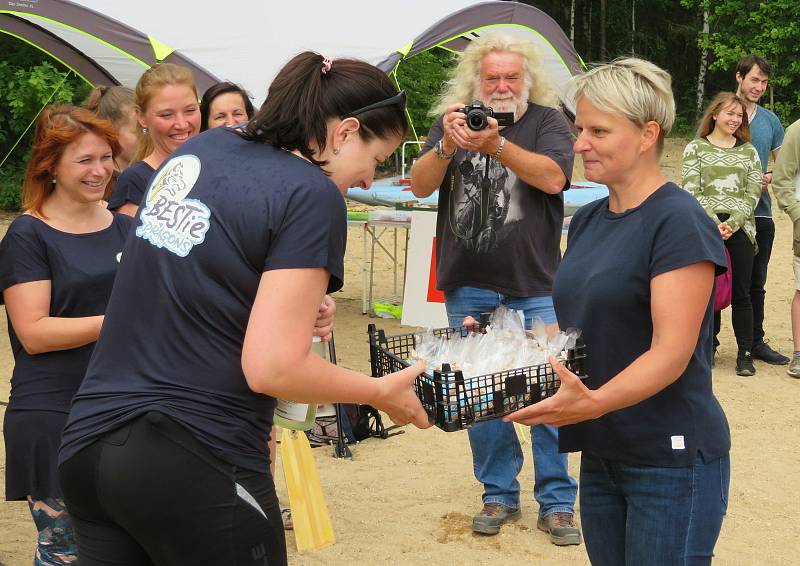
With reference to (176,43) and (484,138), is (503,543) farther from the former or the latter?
(176,43)

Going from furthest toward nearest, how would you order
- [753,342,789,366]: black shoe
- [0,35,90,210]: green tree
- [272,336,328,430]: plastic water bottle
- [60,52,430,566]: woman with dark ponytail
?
[0,35,90,210]: green tree
[753,342,789,366]: black shoe
[272,336,328,430]: plastic water bottle
[60,52,430,566]: woman with dark ponytail

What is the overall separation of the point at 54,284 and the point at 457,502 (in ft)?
8.17

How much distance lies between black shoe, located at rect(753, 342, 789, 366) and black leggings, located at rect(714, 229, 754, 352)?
1.20ft

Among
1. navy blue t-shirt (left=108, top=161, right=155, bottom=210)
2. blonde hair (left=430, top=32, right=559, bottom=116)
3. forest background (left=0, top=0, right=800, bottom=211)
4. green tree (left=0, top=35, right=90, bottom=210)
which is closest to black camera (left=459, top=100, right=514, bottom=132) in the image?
blonde hair (left=430, top=32, right=559, bottom=116)

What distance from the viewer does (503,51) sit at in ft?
14.3

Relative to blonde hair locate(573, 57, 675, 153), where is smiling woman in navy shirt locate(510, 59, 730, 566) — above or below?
below

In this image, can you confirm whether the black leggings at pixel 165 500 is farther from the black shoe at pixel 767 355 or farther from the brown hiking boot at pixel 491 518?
the black shoe at pixel 767 355

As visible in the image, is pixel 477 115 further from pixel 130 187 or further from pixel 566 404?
pixel 566 404

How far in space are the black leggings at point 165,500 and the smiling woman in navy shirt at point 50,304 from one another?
3.71 feet

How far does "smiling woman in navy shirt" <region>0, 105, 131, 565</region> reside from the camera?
302 centimetres

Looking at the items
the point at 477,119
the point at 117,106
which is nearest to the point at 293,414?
the point at 477,119

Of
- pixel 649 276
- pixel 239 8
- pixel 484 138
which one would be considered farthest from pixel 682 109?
pixel 649 276

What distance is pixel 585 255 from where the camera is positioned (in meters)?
2.54

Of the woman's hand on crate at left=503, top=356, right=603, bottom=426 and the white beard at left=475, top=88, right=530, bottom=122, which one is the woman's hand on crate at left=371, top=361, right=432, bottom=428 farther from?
the white beard at left=475, top=88, right=530, bottom=122
